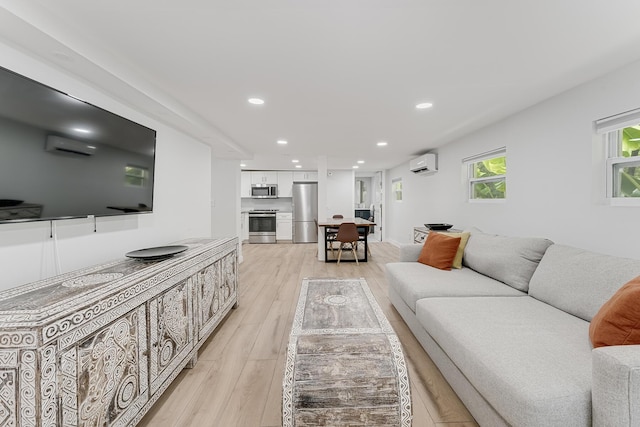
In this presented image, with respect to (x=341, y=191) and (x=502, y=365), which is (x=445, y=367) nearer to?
(x=502, y=365)

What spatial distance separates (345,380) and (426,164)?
447cm

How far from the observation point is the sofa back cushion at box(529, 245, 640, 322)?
1579mm

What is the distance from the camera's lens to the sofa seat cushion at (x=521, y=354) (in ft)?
3.38

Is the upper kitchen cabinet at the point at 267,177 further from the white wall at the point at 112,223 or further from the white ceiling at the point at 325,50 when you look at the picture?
the white ceiling at the point at 325,50

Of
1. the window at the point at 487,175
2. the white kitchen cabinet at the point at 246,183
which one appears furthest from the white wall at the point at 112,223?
the white kitchen cabinet at the point at 246,183

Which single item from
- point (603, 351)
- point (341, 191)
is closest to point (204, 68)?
point (603, 351)

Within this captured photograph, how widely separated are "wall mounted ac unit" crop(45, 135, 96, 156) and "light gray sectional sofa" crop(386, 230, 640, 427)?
98.7 inches

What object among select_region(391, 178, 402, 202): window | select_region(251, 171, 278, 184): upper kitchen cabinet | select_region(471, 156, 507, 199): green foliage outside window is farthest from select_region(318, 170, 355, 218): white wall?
select_region(471, 156, 507, 199): green foliage outside window

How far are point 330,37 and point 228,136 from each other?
2.67 meters

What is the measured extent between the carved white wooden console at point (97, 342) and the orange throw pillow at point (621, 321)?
233 centimetres

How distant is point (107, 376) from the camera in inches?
48.1

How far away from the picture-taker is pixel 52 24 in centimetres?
140

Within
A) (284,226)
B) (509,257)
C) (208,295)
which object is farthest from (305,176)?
(509,257)

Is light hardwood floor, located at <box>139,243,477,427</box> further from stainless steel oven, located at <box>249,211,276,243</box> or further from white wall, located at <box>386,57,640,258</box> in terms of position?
stainless steel oven, located at <box>249,211,276,243</box>
